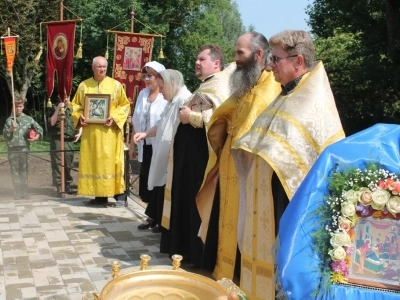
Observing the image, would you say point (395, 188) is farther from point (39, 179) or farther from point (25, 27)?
point (25, 27)

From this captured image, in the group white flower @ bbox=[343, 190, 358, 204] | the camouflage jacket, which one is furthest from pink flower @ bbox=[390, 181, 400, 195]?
the camouflage jacket

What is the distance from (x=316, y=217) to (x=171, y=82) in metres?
3.72

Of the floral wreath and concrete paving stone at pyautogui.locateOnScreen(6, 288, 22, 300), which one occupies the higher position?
the floral wreath

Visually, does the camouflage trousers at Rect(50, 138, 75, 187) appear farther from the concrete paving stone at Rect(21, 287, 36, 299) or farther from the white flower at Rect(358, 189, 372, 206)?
the white flower at Rect(358, 189, 372, 206)

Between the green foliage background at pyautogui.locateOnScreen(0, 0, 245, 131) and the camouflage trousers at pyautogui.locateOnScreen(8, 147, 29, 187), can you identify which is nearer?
the camouflage trousers at pyautogui.locateOnScreen(8, 147, 29, 187)

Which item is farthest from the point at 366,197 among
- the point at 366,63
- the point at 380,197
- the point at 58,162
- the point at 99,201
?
the point at 366,63

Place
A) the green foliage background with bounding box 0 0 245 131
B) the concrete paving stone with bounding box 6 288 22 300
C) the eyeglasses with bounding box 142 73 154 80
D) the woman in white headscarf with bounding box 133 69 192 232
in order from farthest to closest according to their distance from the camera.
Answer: the green foliage background with bounding box 0 0 245 131 → the eyeglasses with bounding box 142 73 154 80 → the woman in white headscarf with bounding box 133 69 192 232 → the concrete paving stone with bounding box 6 288 22 300

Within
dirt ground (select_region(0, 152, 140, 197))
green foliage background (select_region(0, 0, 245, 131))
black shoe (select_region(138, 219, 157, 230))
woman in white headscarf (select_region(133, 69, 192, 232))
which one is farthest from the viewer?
green foliage background (select_region(0, 0, 245, 131))

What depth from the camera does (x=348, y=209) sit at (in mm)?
2311

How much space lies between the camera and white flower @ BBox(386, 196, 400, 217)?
2.29 m

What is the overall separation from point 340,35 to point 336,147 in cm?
1874

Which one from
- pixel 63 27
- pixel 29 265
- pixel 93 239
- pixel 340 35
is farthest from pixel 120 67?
pixel 340 35

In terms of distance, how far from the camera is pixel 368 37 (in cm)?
1691

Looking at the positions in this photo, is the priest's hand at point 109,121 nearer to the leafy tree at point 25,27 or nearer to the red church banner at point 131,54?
the red church banner at point 131,54
